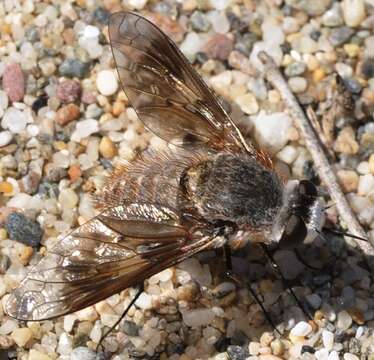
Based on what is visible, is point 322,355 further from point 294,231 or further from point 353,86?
point 353,86

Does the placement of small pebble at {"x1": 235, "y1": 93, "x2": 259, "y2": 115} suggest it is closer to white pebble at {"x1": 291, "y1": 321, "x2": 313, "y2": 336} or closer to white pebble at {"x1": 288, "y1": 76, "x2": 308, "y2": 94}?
white pebble at {"x1": 288, "y1": 76, "x2": 308, "y2": 94}

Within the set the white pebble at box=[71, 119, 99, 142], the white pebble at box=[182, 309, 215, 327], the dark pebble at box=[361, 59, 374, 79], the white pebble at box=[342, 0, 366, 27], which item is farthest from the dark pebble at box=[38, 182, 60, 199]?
the white pebble at box=[342, 0, 366, 27]

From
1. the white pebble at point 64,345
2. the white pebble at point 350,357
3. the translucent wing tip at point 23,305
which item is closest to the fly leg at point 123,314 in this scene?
the white pebble at point 64,345

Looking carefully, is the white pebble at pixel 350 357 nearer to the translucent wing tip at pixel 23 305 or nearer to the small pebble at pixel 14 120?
the translucent wing tip at pixel 23 305

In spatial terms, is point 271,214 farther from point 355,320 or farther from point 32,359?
point 32,359

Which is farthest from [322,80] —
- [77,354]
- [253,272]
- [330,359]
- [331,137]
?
[77,354]

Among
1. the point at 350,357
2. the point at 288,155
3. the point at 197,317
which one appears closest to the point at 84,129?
the point at 288,155

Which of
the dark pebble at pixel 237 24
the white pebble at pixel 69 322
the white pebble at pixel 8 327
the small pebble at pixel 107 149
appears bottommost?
the white pebble at pixel 69 322
